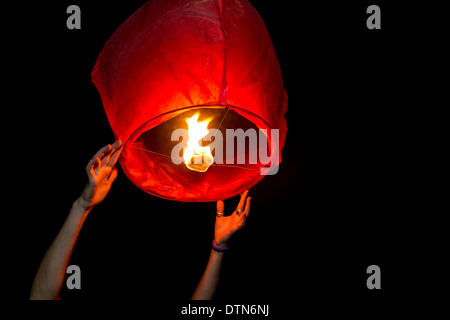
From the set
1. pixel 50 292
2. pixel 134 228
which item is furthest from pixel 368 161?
pixel 50 292

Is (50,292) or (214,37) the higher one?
(214,37)

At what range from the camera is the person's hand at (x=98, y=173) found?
1.13 meters

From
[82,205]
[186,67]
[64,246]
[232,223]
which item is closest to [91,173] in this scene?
[82,205]

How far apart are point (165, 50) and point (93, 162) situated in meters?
0.44

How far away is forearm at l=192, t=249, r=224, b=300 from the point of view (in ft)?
5.08

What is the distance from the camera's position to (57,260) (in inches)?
46.9

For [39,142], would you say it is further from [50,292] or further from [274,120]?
[274,120]

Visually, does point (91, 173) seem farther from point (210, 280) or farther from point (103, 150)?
point (210, 280)

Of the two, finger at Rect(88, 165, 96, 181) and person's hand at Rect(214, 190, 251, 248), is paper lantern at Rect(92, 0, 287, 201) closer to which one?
finger at Rect(88, 165, 96, 181)

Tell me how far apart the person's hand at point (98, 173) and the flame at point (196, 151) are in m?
0.21

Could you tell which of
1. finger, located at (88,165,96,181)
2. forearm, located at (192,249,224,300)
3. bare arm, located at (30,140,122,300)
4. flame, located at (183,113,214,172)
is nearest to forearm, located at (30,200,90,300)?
bare arm, located at (30,140,122,300)

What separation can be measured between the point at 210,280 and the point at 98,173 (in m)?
0.69

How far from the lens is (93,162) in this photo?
3.74 ft

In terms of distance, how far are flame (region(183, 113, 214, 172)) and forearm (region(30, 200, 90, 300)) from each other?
404 millimetres
